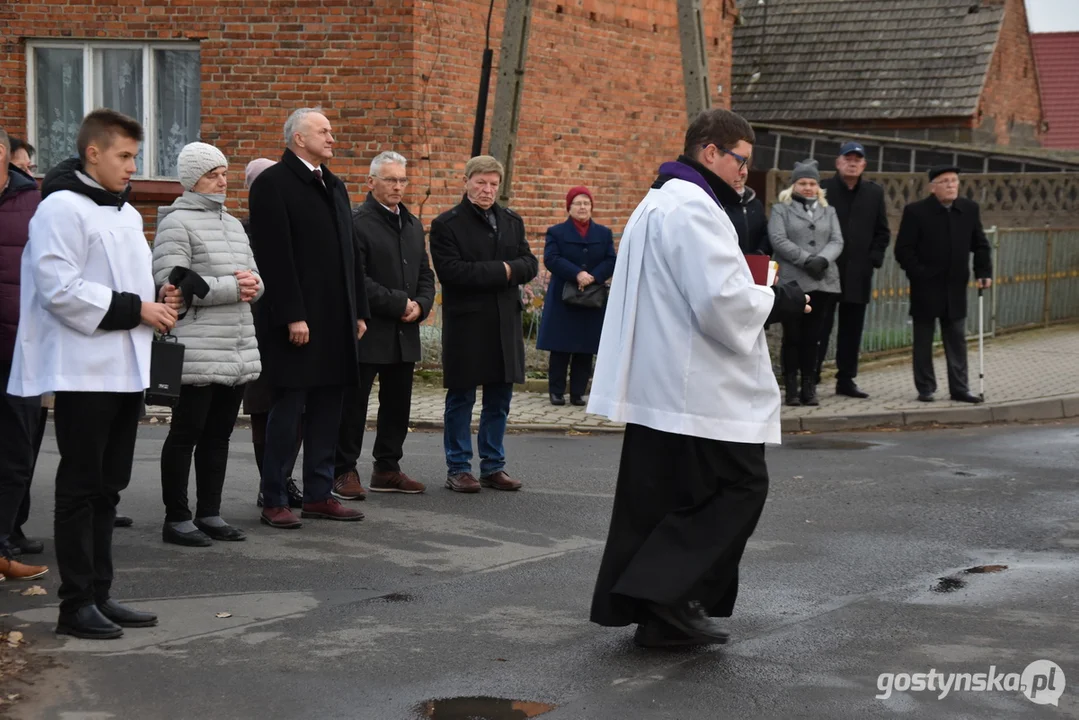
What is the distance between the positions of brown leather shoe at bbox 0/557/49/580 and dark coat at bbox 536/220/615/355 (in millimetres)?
6656

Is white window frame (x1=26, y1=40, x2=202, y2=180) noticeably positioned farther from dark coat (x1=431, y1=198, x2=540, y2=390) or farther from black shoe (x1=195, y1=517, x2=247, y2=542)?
black shoe (x1=195, y1=517, x2=247, y2=542)

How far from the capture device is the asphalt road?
5.23m

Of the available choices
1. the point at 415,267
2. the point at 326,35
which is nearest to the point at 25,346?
the point at 415,267

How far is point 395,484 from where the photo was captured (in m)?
9.41

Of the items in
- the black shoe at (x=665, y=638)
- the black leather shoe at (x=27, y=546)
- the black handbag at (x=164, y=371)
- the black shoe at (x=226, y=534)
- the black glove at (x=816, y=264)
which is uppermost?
the black glove at (x=816, y=264)

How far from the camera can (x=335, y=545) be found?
783cm

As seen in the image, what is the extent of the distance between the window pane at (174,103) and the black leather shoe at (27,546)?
991 cm

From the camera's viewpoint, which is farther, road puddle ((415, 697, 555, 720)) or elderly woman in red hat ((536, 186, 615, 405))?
elderly woman in red hat ((536, 186, 615, 405))

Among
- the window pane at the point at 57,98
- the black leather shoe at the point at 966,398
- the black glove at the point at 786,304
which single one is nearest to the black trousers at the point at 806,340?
the black leather shoe at the point at 966,398

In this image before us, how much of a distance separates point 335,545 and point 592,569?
139cm

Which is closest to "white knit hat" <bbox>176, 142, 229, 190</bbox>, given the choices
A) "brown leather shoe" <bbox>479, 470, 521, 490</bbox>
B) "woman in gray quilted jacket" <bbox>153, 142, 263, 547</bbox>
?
"woman in gray quilted jacket" <bbox>153, 142, 263, 547</bbox>

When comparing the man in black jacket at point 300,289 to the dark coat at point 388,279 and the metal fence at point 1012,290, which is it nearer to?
the dark coat at point 388,279

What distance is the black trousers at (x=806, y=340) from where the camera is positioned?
1311cm

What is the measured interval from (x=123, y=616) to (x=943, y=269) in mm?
9169
